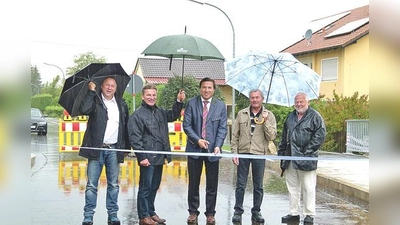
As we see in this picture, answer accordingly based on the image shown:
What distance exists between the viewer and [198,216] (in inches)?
283

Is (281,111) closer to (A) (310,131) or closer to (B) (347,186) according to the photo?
(B) (347,186)

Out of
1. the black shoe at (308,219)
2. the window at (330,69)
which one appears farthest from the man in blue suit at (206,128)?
the window at (330,69)

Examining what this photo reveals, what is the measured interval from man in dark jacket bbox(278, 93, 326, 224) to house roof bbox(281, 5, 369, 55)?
76.0 feet

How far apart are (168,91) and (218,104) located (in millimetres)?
13882

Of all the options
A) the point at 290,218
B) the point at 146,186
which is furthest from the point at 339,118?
the point at 146,186

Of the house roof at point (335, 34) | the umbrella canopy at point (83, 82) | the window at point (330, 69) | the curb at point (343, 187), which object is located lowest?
the curb at point (343, 187)

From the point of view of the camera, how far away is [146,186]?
657cm

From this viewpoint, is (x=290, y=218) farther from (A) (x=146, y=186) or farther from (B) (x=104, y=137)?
(B) (x=104, y=137)

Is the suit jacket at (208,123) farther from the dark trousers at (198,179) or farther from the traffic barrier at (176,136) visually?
the traffic barrier at (176,136)

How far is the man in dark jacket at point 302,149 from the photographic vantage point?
21.6 feet

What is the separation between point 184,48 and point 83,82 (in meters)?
1.65

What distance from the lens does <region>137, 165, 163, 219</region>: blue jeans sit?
655 centimetres

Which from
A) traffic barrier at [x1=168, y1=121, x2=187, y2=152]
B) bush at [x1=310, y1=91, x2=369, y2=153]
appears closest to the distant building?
bush at [x1=310, y1=91, x2=369, y2=153]

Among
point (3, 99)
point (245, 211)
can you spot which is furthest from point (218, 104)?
point (3, 99)
